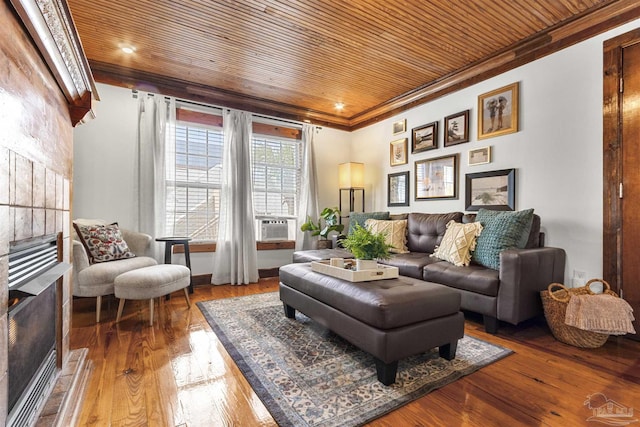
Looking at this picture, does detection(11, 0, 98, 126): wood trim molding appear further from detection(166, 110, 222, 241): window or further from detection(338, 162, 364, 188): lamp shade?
detection(338, 162, 364, 188): lamp shade

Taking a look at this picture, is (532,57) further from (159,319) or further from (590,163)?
(159,319)

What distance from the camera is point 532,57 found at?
9.29 feet

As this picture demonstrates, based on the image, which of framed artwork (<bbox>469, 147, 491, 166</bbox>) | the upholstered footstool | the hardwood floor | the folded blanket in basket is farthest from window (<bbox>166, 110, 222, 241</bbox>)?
the folded blanket in basket

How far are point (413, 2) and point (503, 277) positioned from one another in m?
2.16

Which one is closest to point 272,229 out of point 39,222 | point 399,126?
point 399,126

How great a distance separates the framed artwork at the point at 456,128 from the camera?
11.3 feet

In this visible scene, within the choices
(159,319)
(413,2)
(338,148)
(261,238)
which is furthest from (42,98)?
(338,148)

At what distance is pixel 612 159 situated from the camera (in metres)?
2.31

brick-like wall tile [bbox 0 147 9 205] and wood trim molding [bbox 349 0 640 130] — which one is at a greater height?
wood trim molding [bbox 349 0 640 130]

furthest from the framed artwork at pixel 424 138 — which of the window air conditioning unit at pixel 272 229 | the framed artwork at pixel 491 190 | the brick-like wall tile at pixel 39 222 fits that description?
the brick-like wall tile at pixel 39 222

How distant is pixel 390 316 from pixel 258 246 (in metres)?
3.02

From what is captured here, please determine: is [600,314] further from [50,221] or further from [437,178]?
[50,221]

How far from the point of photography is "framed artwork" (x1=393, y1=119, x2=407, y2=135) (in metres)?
4.20

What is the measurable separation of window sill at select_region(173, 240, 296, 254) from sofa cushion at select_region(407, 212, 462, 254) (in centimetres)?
180
